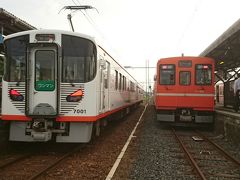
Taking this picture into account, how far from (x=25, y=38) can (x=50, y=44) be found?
676 mm

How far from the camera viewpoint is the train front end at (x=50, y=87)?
841 cm

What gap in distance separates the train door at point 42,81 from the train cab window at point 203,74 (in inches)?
307

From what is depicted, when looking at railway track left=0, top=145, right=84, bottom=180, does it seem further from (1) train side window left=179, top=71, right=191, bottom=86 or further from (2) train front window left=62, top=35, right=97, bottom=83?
(1) train side window left=179, top=71, right=191, bottom=86

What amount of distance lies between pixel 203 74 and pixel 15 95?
28.1 feet

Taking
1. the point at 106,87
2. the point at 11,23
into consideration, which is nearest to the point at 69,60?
the point at 106,87

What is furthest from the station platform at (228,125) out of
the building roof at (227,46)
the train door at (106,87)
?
the train door at (106,87)

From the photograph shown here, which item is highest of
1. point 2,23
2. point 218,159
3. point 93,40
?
point 2,23

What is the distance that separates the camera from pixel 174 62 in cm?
1492

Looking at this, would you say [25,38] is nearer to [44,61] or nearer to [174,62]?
[44,61]

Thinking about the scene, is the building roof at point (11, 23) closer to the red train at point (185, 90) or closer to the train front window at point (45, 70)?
the train front window at point (45, 70)

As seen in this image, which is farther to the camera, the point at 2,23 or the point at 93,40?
the point at 2,23

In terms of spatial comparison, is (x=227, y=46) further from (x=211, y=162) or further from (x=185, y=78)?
(x=211, y=162)

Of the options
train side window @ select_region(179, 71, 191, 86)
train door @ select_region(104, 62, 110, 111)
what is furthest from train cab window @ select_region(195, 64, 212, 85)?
train door @ select_region(104, 62, 110, 111)

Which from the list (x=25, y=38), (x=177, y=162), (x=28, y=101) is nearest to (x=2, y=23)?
(x=25, y=38)
